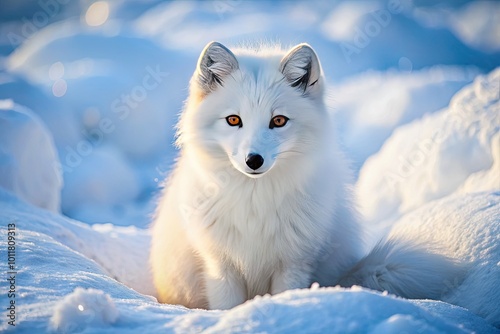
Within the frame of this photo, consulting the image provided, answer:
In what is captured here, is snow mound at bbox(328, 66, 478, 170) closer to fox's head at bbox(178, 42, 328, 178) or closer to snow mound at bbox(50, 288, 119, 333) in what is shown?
fox's head at bbox(178, 42, 328, 178)

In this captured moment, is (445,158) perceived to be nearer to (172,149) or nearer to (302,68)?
(302,68)

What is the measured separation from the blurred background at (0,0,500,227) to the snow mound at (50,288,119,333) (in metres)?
2.23

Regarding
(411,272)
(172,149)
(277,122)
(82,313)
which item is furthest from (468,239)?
(172,149)

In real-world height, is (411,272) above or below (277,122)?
below

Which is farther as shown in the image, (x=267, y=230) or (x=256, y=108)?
(x=267, y=230)

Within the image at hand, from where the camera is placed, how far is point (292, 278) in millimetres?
2279

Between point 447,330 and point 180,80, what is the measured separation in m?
9.06

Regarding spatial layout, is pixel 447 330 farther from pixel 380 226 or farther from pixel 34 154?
pixel 34 154

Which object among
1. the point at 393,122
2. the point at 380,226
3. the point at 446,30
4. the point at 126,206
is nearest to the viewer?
the point at 380,226

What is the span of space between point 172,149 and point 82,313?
326 inches

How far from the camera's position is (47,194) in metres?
3.87

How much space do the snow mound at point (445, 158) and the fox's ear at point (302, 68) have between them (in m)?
1.12

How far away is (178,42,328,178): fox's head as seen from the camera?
6.86ft

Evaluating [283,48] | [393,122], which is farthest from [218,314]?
[393,122]
